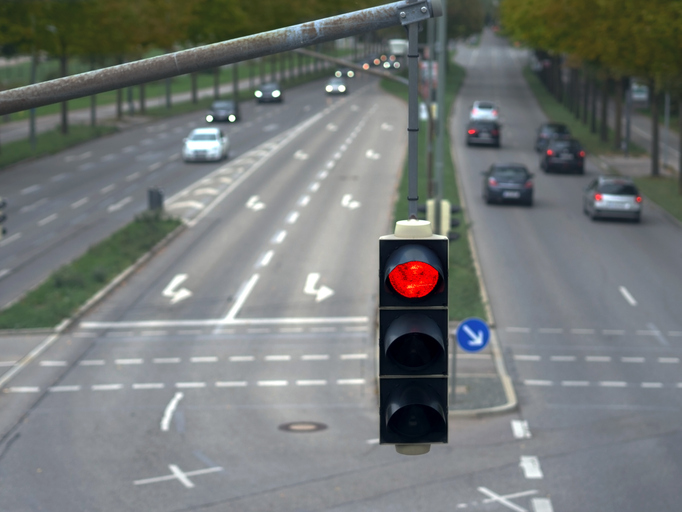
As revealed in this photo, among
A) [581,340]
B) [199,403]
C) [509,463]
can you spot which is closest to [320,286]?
[581,340]

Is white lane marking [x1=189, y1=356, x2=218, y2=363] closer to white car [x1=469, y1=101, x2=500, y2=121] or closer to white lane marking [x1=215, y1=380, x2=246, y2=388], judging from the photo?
white lane marking [x1=215, y1=380, x2=246, y2=388]

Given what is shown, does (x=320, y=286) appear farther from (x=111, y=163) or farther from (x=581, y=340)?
(x=111, y=163)

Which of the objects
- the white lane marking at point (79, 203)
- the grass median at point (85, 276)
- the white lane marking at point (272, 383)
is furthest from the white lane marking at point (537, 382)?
the white lane marking at point (79, 203)

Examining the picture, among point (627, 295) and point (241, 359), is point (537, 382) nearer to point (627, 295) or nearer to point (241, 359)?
point (241, 359)

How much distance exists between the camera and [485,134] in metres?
57.9

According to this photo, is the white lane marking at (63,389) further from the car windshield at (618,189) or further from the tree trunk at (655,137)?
the tree trunk at (655,137)

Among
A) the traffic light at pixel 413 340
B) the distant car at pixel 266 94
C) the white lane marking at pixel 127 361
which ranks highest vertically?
the distant car at pixel 266 94

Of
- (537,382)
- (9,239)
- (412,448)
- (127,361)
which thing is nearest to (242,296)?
(127,361)

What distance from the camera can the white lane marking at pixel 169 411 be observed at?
677 inches

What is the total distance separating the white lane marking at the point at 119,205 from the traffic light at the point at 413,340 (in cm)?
3538

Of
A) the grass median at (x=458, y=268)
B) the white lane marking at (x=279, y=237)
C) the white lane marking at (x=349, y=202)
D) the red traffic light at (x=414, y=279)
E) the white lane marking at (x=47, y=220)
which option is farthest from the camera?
the white lane marking at (x=349, y=202)

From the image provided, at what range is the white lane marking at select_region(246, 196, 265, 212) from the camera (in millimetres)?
39875

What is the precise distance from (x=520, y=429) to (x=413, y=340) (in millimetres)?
12712

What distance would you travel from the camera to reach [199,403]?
18516 millimetres
